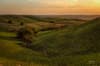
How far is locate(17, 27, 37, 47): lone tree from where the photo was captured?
4.56 metres

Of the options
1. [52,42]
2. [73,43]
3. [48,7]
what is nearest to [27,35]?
A: [52,42]

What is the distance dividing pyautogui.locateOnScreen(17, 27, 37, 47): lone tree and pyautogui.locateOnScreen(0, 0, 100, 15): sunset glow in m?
0.38

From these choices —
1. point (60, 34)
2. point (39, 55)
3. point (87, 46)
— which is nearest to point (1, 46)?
point (39, 55)

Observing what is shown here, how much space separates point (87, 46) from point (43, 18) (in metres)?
1.05

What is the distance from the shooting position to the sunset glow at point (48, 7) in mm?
4758

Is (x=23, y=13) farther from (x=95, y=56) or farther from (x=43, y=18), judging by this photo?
(x=95, y=56)

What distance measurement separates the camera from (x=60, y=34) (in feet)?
15.2

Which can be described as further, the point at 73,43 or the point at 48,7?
the point at 48,7

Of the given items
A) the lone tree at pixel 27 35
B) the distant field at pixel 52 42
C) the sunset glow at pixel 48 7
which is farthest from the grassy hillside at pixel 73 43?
the sunset glow at pixel 48 7

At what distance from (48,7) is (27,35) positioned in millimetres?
731

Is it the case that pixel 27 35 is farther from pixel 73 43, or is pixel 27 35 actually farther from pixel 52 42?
pixel 73 43

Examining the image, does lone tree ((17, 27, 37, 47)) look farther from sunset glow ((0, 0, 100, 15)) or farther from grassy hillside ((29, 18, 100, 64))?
sunset glow ((0, 0, 100, 15))

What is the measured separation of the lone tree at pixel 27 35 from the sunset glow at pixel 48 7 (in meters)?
0.38

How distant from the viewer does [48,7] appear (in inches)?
188
